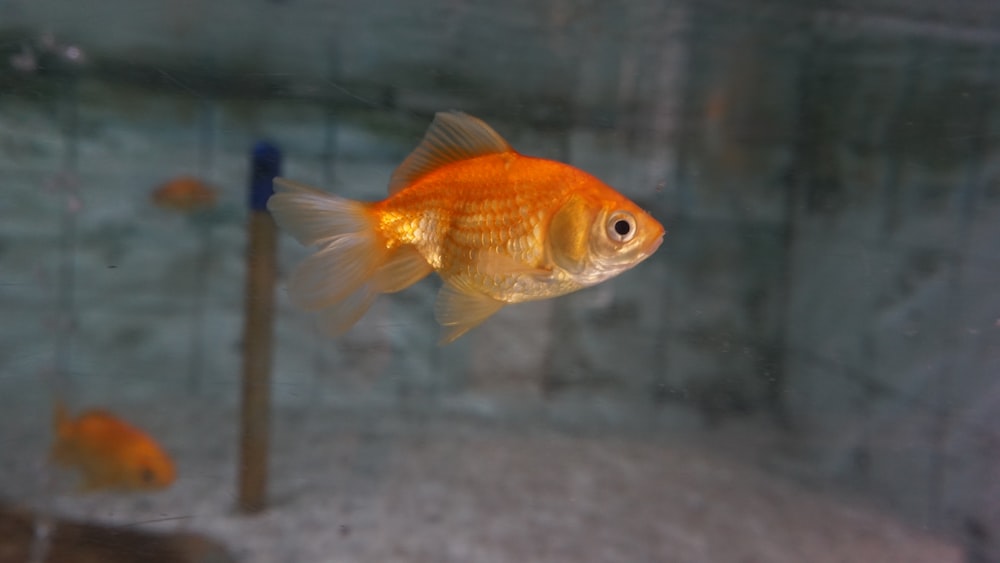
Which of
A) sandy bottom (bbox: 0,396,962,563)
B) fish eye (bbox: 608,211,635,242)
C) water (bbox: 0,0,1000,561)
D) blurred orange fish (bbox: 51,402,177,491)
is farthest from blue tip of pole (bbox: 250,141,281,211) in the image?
fish eye (bbox: 608,211,635,242)

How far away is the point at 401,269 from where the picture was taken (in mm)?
1183

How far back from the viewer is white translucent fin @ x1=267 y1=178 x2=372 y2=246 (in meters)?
1.11

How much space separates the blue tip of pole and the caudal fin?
4.79 ft

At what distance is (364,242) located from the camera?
115 cm

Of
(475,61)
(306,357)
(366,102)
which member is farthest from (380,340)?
(475,61)

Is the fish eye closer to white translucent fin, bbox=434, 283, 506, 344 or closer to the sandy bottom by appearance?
white translucent fin, bbox=434, 283, 506, 344

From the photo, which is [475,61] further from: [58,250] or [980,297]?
[980,297]

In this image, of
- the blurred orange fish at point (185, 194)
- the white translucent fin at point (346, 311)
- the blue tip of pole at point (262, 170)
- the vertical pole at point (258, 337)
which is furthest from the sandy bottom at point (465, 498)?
the white translucent fin at point (346, 311)

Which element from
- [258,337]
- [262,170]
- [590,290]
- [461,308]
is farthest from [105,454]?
[590,290]

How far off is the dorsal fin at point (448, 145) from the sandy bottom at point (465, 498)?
229 centimetres

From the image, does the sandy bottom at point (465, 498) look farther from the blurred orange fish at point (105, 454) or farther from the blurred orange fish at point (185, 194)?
the blurred orange fish at point (185, 194)

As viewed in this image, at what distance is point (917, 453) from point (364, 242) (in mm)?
4312

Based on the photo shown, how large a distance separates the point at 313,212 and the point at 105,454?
2.35 meters

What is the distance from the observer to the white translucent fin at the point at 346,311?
117 cm
